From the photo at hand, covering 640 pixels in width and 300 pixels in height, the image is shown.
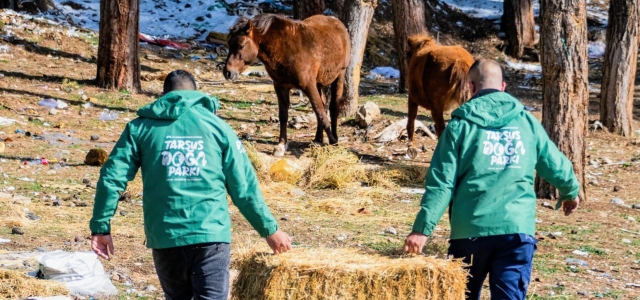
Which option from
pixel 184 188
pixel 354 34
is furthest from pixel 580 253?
pixel 354 34

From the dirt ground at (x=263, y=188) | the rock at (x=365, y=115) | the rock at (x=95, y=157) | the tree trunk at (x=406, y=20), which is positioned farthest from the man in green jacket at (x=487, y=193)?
the tree trunk at (x=406, y=20)

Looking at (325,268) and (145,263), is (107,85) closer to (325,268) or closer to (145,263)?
(145,263)

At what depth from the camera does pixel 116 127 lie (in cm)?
1421

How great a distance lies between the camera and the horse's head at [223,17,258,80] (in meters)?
12.9

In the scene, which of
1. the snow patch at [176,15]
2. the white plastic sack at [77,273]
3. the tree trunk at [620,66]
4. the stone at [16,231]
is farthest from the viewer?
the snow patch at [176,15]

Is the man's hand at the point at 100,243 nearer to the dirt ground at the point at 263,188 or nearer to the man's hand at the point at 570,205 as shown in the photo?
the dirt ground at the point at 263,188

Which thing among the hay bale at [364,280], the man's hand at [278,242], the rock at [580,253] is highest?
the man's hand at [278,242]

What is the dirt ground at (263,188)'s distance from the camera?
776cm

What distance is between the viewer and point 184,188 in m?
4.67

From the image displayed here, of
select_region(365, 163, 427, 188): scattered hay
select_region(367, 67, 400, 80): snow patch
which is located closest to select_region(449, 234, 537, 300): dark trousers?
select_region(365, 163, 427, 188): scattered hay

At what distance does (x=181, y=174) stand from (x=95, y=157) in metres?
7.33

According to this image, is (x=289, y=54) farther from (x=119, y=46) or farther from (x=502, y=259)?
(x=502, y=259)

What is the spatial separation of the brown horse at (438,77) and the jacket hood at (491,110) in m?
6.72

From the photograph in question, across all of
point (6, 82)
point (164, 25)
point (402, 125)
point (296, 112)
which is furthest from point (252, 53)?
point (164, 25)
